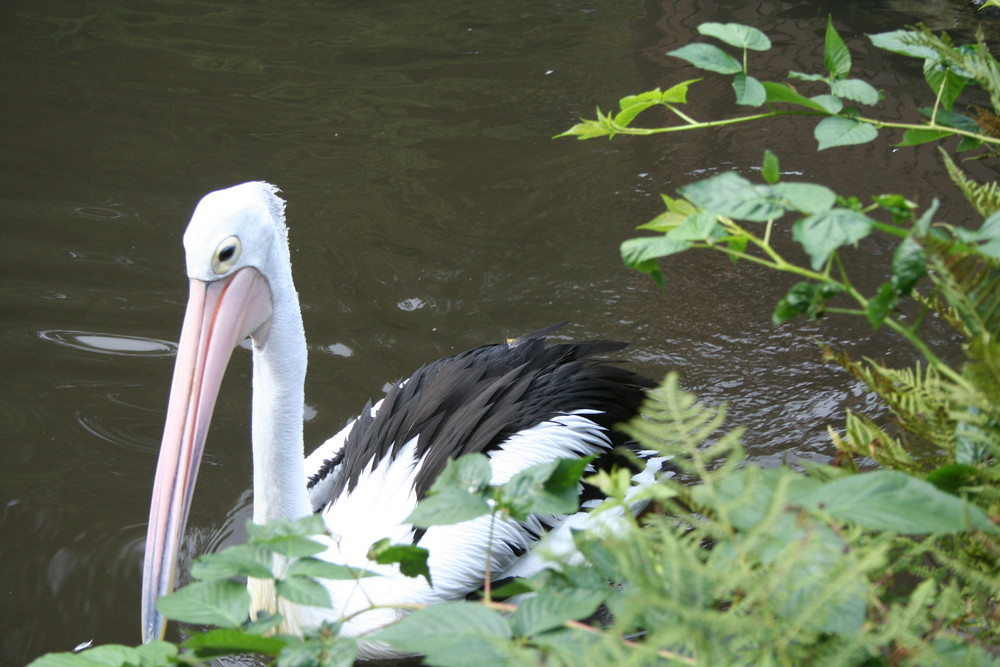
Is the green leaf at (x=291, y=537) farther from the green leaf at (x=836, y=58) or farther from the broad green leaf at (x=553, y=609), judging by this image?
the green leaf at (x=836, y=58)

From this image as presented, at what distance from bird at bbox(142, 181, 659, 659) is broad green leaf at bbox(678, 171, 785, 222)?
3.89 ft

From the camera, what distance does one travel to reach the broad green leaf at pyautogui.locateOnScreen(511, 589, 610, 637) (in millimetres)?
922

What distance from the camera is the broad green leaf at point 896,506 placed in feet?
2.84

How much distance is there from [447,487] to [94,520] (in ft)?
8.12

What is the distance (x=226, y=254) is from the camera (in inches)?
89.0

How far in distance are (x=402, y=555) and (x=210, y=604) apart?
0.73 feet

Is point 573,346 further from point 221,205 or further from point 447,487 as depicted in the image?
point 447,487

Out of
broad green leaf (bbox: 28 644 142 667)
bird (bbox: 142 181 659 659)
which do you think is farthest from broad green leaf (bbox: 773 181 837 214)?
bird (bbox: 142 181 659 659)

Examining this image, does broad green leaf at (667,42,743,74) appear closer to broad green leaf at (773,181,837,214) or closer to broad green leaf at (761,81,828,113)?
broad green leaf at (761,81,828,113)

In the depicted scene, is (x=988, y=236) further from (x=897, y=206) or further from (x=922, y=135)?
(x=922, y=135)

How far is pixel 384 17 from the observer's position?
6.75m

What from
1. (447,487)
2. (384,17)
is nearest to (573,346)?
(447,487)

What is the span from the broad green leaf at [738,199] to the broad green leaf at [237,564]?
0.63 metres

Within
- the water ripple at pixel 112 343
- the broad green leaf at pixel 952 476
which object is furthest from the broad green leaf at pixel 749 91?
the water ripple at pixel 112 343
